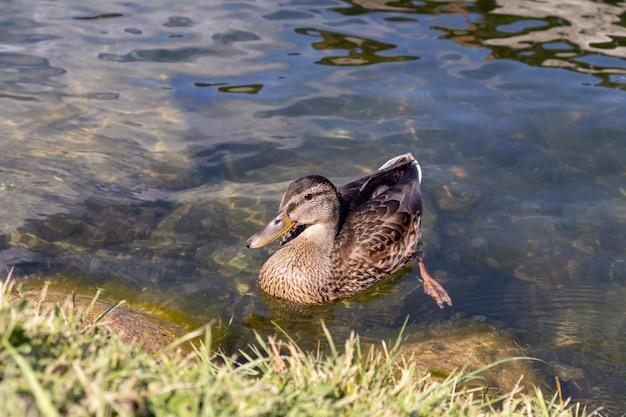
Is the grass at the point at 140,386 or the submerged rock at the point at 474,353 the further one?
the submerged rock at the point at 474,353

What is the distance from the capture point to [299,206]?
22.1ft

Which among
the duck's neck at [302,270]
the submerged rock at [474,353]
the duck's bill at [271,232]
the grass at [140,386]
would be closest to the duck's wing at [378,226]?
the duck's neck at [302,270]

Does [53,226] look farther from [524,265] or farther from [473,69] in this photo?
[473,69]

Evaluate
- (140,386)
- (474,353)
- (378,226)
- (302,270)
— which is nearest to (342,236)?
(378,226)

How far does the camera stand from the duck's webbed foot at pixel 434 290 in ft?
21.6

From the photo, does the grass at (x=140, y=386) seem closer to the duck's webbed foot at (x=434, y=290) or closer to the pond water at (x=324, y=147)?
the pond water at (x=324, y=147)

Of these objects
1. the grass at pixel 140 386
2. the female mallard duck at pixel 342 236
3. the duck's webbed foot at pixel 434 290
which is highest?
the grass at pixel 140 386

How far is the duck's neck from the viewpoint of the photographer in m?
6.74

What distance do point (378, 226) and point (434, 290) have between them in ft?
2.92

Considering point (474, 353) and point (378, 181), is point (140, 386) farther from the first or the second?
point (378, 181)

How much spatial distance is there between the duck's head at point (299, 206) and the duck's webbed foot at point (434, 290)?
1097 mm

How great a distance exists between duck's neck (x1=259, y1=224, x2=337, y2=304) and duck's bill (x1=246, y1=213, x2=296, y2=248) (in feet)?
1.05

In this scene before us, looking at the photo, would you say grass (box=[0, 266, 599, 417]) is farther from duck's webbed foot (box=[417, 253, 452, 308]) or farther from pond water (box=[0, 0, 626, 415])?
duck's webbed foot (box=[417, 253, 452, 308])

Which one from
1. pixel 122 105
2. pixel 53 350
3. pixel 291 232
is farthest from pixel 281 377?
pixel 122 105
